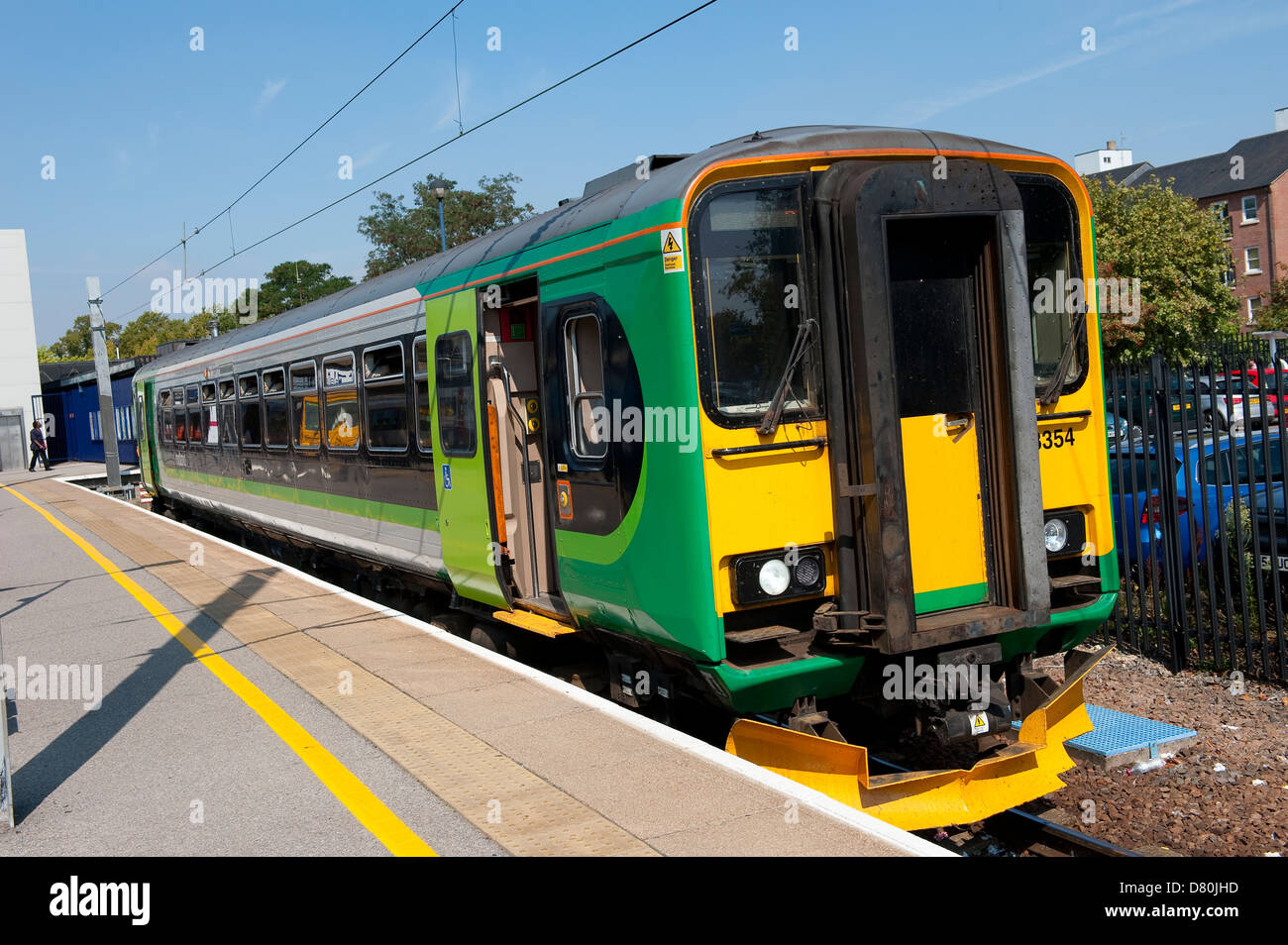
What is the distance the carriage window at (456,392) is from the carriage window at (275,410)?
5000mm

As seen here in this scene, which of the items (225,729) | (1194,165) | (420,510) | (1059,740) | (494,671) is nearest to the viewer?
(1059,740)

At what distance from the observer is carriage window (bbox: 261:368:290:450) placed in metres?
12.8

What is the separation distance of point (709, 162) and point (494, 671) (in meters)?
3.73

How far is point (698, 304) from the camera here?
517cm

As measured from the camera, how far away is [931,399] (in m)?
5.43

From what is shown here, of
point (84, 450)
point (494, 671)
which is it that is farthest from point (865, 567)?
point (84, 450)

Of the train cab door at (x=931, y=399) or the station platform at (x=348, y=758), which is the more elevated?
the train cab door at (x=931, y=399)

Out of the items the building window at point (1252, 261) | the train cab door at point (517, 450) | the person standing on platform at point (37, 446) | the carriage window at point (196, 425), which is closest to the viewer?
the train cab door at point (517, 450)

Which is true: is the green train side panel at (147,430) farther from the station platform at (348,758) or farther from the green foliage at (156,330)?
the green foliage at (156,330)

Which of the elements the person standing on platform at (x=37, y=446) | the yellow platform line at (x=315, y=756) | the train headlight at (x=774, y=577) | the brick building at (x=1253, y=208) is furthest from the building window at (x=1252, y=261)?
the train headlight at (x=774, y=577)

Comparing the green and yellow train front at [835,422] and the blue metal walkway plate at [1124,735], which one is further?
the blue metal walkway plate at [1124,735]

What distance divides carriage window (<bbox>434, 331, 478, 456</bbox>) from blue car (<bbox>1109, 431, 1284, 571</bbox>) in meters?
4.80

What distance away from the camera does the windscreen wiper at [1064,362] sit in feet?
19.3
